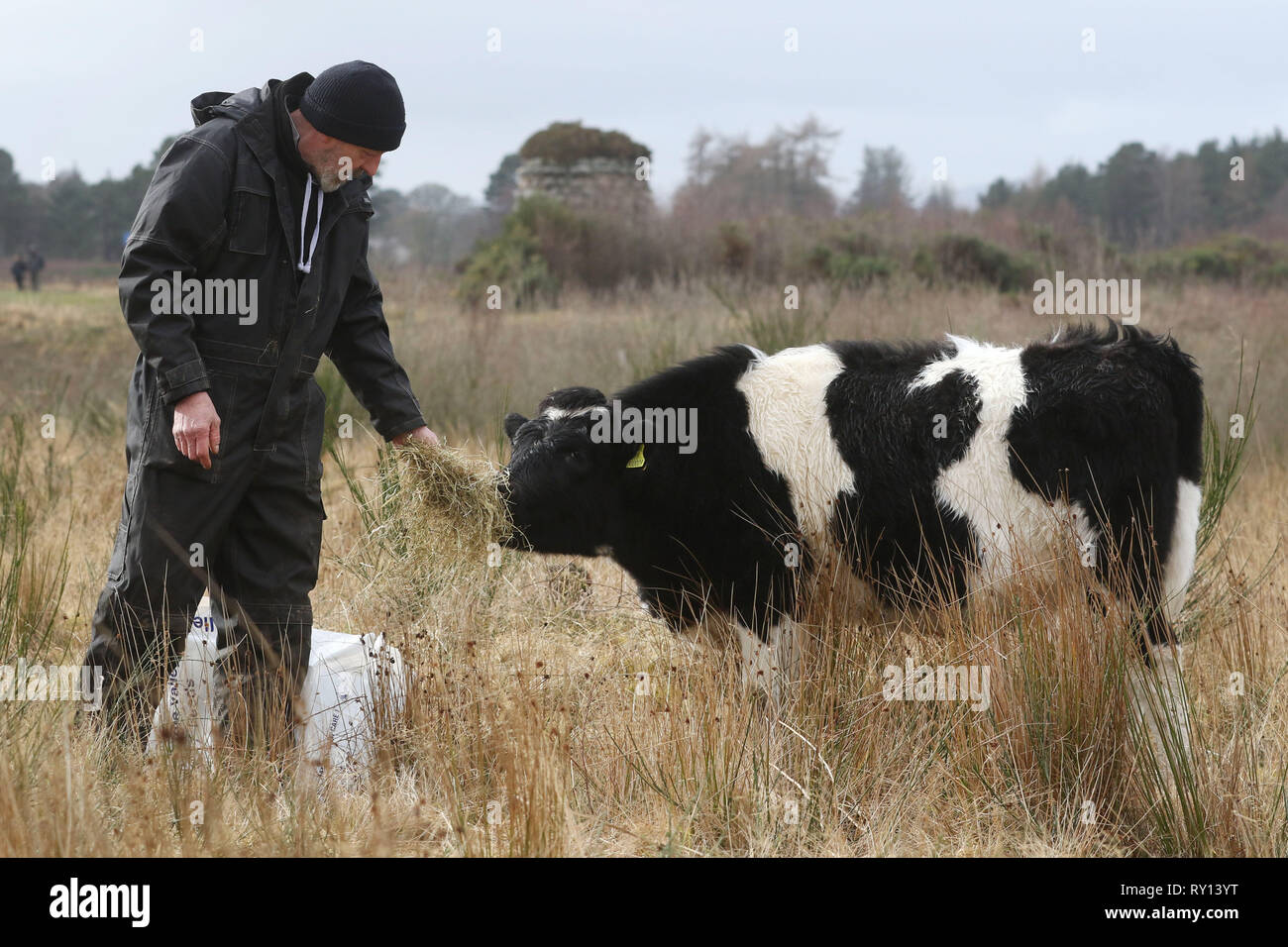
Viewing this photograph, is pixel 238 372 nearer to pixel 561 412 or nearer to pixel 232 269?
pixel 232 269

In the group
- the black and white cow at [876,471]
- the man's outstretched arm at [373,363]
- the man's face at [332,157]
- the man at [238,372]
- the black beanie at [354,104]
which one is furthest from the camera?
the man's outstretched arm at [373,363]

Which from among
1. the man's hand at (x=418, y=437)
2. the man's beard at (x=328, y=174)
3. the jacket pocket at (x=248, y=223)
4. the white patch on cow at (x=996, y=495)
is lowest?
the white patch on cow at (x=996, y=495)

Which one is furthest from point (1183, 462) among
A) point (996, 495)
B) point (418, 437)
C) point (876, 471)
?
point (418, 437)

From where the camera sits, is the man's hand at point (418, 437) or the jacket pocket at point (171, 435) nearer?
the jacket pocket at point (171, 435)

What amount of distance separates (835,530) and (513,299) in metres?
16.2

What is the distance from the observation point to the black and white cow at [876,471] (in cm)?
427

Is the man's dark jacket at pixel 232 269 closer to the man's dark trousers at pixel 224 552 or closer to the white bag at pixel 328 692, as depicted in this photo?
the man's dark trousers at pixel 224 552

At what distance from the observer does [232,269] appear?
3863 millimetres

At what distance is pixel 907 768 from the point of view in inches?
144

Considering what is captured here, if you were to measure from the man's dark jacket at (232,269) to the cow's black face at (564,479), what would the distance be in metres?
0.86

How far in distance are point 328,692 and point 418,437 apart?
103 centimetres

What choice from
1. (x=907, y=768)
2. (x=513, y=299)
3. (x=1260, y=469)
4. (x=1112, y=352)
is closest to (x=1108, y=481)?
(x=1112, y=352)

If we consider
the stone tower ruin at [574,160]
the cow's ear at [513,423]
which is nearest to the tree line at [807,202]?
the stone tower ruin at [574,160]

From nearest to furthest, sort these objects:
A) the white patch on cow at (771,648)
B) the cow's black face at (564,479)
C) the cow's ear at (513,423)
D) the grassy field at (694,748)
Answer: the grassy field at (694,748)
the white patch on cow at (771,648)
the cow's black face at (564,479)
the cow's ear at (513,423)
